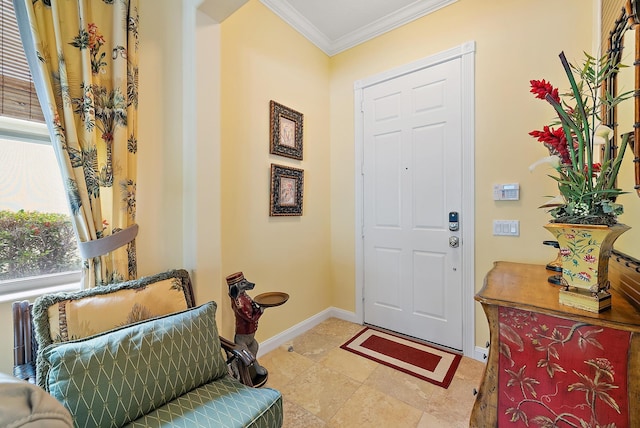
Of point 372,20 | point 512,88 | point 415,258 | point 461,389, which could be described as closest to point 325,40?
point 372,20

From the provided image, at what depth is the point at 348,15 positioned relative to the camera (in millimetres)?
2400

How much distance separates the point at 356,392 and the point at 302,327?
90 centimetres

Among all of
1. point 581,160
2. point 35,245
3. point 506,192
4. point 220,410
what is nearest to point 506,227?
point 506,192

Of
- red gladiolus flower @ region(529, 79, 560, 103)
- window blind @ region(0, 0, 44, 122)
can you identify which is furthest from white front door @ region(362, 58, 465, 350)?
window blind @ region(0, 0, 44, 122)

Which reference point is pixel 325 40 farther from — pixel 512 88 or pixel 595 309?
pixel 595 309

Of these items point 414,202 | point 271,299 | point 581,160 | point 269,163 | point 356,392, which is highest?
point 269,163

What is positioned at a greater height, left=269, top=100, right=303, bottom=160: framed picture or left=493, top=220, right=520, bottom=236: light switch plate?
left=269, top=100, right=303, bottom=160: framed picture

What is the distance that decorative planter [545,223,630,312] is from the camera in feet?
2.79

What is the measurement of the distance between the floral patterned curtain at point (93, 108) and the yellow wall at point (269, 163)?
59 cm

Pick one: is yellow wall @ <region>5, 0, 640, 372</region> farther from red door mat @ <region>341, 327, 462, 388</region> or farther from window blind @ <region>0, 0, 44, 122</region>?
window blind @ <region>0, 0, 44, 122</region>

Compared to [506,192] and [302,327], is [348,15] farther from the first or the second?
[302,327]

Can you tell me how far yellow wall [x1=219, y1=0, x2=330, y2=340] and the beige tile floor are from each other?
40 cm

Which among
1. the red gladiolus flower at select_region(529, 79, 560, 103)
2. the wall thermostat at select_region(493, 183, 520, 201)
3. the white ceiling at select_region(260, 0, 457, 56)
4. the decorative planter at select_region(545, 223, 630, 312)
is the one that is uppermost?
the white ceiling at select_region(260, 0, 457, 56)

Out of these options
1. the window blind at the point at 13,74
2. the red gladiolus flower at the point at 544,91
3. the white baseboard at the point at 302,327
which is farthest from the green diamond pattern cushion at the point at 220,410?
the red gladiolus flower at the point at 544,91
